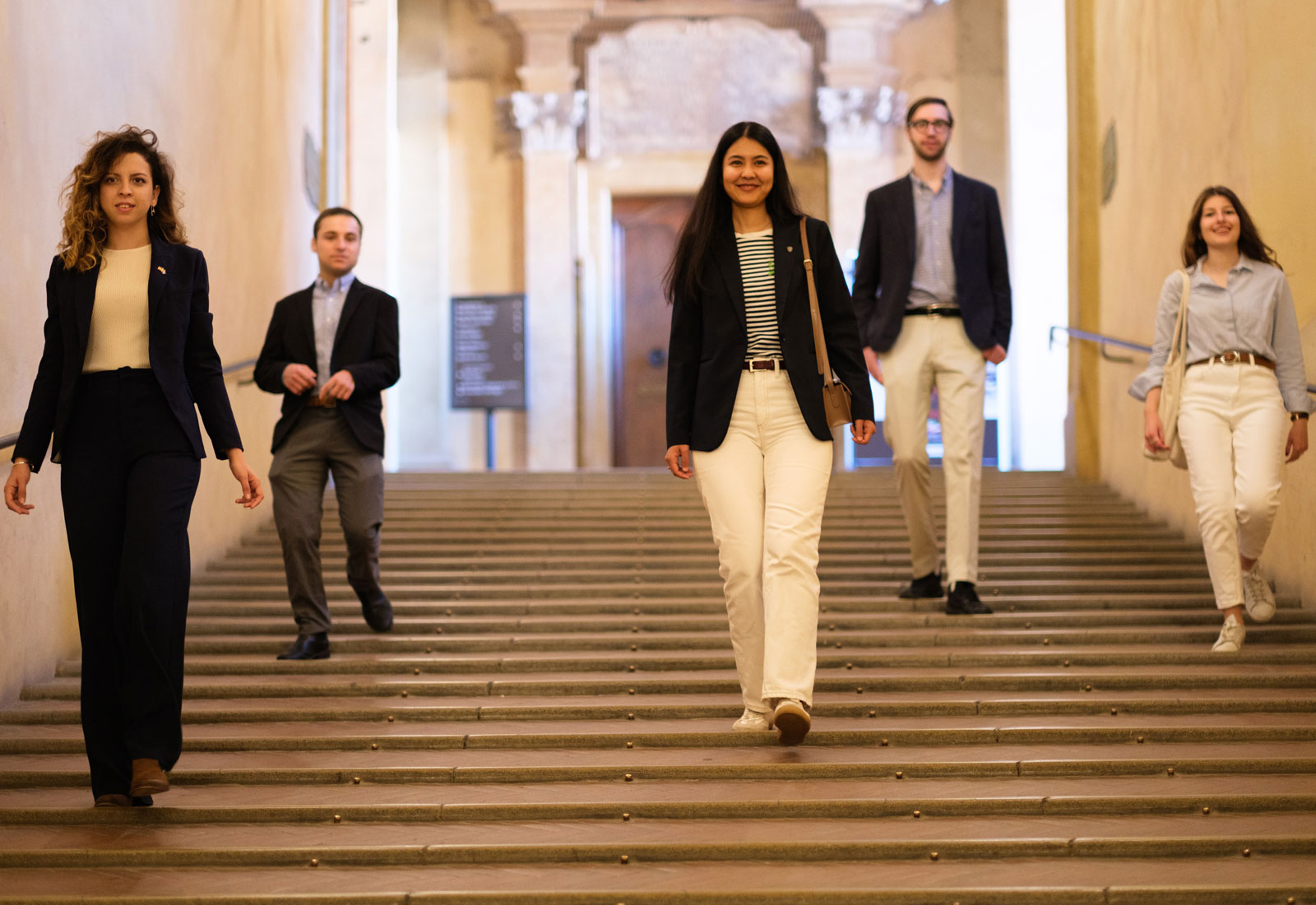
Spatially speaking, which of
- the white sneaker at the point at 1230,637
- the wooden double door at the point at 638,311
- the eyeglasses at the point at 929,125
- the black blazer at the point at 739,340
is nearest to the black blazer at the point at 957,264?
the eyeglasses at the point at 929,125

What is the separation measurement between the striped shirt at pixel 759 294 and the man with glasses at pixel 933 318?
56.7 inches

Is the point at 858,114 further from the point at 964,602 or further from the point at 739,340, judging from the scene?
the point at 739,340

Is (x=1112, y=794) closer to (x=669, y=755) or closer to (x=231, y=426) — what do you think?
(x=669, y=755)

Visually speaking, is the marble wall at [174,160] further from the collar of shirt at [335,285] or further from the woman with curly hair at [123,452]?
the woman with curly hair at [123,452]

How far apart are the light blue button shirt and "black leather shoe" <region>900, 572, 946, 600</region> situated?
1217mm

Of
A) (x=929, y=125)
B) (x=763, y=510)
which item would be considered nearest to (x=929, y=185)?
(x=929, y=125)

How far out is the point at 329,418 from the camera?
5055mm

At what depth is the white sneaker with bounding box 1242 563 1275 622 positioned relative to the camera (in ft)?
15.4

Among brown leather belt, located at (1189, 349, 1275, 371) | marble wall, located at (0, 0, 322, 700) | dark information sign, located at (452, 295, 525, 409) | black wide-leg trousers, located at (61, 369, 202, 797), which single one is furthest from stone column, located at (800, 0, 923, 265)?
black wide-leg trousers, located at (61, 369, 202, 797)

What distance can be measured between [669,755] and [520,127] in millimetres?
10495

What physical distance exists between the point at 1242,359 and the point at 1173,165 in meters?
2.65

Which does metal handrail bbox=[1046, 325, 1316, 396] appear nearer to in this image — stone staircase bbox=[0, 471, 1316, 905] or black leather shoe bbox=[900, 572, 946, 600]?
stone staircase bbox=[0, 471, 1316, 905]

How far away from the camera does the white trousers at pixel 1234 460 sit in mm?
4512

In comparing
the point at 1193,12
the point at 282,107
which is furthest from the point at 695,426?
the point at 282,107
